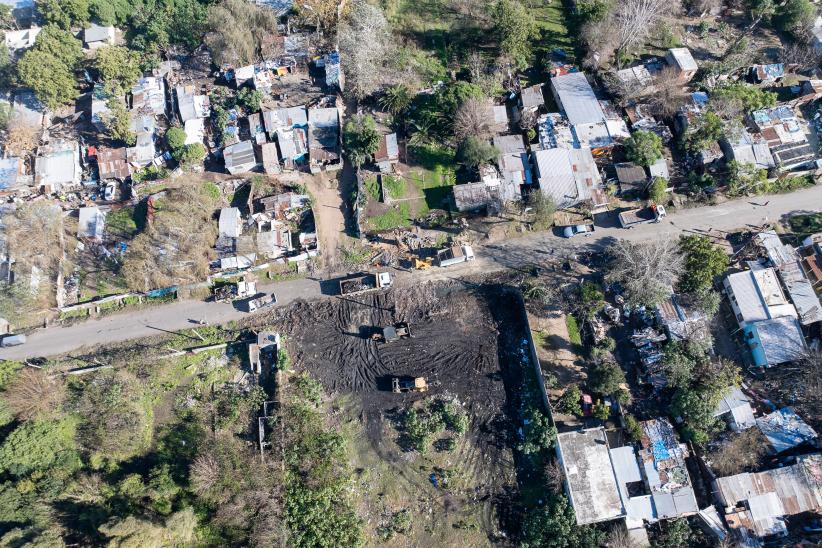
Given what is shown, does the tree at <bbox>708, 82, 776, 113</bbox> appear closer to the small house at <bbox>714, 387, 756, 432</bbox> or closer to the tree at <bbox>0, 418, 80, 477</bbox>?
the small house at <bbox>714, 387, 756, 432</bbox>

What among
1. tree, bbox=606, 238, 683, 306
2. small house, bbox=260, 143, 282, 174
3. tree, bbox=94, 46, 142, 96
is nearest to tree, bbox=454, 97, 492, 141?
tree, bbox=606, 238, 683, 306

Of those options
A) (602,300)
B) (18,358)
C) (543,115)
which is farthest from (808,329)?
(18,358)

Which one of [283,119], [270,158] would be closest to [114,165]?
[270,158]

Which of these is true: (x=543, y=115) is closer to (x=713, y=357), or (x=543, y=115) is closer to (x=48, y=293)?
(x=713, y=357)

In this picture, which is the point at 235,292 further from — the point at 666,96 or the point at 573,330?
the point at 666,96

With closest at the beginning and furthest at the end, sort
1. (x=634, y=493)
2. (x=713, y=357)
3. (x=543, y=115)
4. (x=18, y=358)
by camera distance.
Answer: (x=634, y=493) < (x=713, y=357) < (x=18, y=358) < (x=543, y=115)
